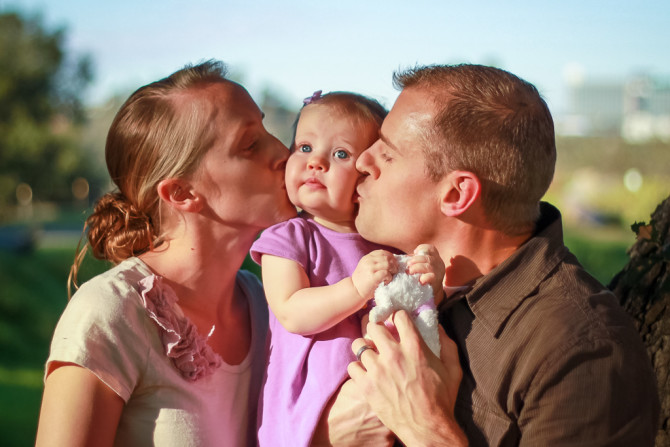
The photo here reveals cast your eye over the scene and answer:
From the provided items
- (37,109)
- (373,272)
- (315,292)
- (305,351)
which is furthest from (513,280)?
(37,109)

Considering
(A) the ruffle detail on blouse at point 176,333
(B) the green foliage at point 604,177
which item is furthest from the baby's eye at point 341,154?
(B) the green foliage at point 604,177

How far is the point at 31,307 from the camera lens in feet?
46.9

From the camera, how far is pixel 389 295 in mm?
2369

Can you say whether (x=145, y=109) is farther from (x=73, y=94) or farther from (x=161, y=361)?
(x=73, y=94)

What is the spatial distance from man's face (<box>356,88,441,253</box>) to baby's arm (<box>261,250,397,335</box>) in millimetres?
213

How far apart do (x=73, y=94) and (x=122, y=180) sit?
71.6 ft

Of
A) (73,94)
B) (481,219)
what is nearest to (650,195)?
(481,219)

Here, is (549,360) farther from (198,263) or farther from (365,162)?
(198,263)

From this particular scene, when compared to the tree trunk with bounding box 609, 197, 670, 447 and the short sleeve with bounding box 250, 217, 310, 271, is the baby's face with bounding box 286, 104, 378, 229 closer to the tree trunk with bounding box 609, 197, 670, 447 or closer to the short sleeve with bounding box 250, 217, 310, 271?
the short sleeve with bounding box 250, 217, 310, 271

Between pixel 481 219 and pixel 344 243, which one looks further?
pixel 344 243

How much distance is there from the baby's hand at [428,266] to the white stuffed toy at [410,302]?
0.08ft

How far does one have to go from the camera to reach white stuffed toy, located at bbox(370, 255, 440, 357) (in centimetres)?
237

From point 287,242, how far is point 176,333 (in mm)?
521

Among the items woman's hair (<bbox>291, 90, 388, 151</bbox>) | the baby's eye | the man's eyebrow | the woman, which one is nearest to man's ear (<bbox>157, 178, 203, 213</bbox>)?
the woman
